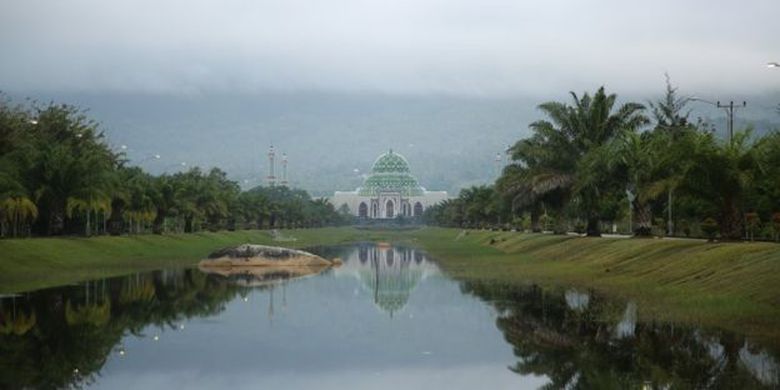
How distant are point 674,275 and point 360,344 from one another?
17.4 metres

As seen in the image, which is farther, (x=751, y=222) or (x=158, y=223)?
(x=158, y=223)

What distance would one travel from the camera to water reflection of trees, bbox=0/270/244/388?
2052 centimetres

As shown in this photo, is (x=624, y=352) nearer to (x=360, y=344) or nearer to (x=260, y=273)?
(x=360, y=344)

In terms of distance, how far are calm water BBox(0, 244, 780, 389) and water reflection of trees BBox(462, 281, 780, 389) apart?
39 mm

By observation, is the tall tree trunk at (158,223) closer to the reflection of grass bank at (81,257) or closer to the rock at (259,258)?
the reflection of grass bank at (81,257)

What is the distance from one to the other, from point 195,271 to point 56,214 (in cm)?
2854

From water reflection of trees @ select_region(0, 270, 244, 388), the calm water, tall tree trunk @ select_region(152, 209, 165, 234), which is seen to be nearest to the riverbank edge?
the calm water

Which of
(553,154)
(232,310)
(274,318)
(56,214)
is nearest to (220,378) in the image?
(274,318)

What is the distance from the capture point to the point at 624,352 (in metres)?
22.4

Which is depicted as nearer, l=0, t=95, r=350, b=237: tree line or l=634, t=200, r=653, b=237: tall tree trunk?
l=634, t=200, r=653, b=237: tall tree trunk

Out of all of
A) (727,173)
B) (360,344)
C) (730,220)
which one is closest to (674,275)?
(727,173)

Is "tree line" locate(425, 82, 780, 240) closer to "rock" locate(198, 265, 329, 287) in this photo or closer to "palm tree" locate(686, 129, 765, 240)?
"palm tree" locate(686, 129, 765, 240)

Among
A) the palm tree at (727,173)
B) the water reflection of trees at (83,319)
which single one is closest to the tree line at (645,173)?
the palm tree at (727,173)

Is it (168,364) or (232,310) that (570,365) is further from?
(232,310)
